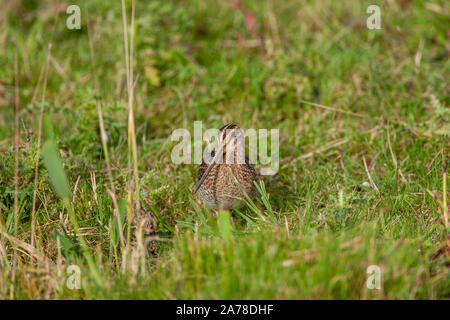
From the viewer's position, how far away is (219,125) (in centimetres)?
458

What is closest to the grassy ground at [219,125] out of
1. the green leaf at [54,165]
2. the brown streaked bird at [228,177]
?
the green leaf at [54,165]

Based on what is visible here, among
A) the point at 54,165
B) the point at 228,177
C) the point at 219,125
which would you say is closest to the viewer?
the point at 54,165

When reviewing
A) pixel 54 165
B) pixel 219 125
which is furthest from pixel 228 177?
pixel 54 165

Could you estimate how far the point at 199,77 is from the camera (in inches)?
206

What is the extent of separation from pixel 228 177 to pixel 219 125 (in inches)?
41.2

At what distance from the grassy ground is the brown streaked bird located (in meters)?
0.18

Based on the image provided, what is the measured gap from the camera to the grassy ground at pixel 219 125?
8.90ft

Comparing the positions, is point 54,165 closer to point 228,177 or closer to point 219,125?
point 228,177

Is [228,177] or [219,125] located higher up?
[219,125]

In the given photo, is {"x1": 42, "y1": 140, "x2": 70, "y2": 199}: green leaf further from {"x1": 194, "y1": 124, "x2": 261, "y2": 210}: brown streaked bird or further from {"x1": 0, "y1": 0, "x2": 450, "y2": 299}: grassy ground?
{"x1": 194, "y1": 124, "x2": 261, "y2": 210}: brown streaked bird

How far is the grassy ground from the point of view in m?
2.71
